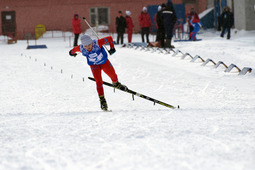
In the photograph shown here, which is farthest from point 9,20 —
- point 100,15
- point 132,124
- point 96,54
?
point 132,124

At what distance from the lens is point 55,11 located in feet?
101

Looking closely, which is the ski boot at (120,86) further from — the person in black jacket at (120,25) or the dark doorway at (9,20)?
the dark doorway at (9,20)

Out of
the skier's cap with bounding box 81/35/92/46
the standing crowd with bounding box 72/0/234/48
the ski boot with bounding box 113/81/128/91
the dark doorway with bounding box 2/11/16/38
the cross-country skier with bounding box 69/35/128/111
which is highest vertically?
the dark doorway with bounding box 2/11/16/38

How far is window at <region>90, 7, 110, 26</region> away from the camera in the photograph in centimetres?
3106

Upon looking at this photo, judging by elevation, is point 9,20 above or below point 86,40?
above

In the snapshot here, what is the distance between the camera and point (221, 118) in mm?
4805

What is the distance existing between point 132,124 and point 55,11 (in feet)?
90.2

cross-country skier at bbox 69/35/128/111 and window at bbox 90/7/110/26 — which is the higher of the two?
window at bbox 90/7/110/26

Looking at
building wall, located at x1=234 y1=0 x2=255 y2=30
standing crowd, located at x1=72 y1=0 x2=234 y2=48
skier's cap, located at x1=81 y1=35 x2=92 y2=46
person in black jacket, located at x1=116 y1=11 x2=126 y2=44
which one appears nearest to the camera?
skier's cap, located at x1=81 y1=35 x2=92 y2=46

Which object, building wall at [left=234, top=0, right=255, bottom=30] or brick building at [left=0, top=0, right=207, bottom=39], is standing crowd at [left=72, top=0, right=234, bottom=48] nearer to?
building wall at [left=234, top=0, right=255, bottom=30]

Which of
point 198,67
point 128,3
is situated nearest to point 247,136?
point 198,67

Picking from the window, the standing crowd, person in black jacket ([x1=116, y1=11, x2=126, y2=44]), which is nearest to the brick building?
the window

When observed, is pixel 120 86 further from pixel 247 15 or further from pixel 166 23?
pixel 247 15

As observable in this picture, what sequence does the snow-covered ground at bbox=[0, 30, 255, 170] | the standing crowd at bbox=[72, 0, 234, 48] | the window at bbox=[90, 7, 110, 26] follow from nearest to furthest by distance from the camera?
the snow-covered ground at bbox=[0, 30, 255, 170]
the standing crowd at bbox=[72, 0, 234, 48]
the window at bbox=[90, 7, 110, 26]
